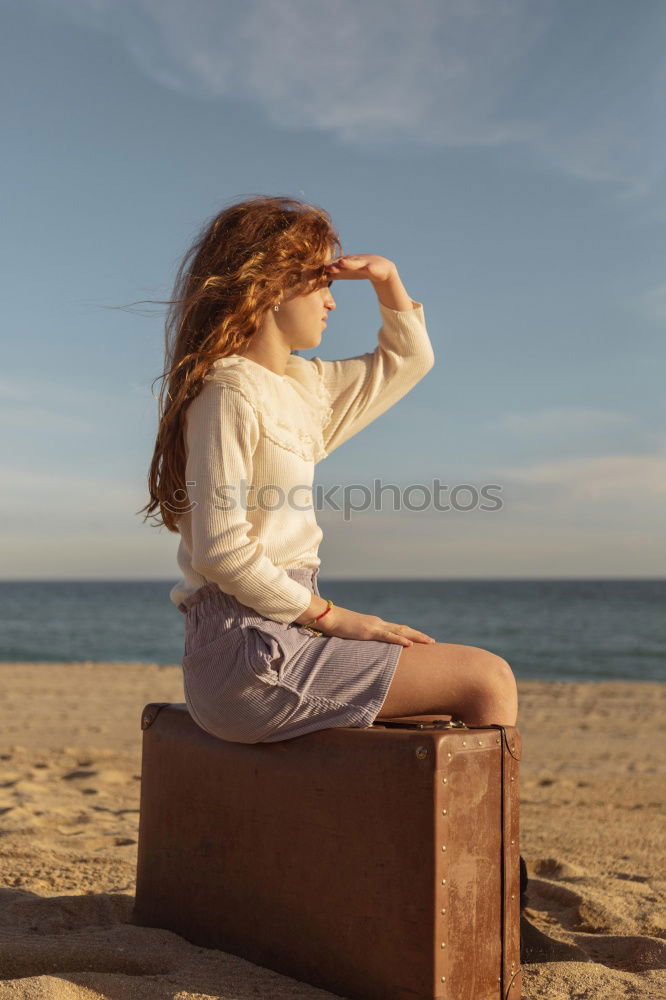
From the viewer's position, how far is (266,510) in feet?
6.97

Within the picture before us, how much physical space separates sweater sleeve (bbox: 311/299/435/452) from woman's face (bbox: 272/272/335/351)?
0.20 metres

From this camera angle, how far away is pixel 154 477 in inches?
91.6

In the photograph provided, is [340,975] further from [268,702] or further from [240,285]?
[240,285]

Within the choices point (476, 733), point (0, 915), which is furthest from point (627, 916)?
point (0, 915)

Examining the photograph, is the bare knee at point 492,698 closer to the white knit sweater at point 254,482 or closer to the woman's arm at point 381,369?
the white knit sweater at point 254,482

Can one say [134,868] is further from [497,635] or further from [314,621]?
[497,635]

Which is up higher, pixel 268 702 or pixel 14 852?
pixel 268 702

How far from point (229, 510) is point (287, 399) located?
429mm

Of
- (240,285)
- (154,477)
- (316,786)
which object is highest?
(240,285)

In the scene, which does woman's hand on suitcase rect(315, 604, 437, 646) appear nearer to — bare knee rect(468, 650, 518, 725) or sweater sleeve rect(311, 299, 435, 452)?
bare knee rect(468, 650, 518, 725)

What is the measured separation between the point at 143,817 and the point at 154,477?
1013 mm

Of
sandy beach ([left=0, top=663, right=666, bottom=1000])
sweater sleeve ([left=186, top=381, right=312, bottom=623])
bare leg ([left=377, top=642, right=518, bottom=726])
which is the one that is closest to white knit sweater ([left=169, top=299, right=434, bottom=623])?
sweater sleeve ([left=186, top=381, right=312, bottom=623])

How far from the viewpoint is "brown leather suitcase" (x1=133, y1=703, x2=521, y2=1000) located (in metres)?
1.82

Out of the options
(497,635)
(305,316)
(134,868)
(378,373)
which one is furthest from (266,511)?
(497,635)
